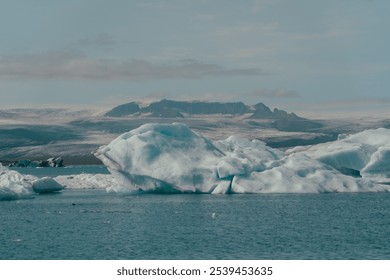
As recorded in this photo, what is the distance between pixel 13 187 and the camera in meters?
69.4

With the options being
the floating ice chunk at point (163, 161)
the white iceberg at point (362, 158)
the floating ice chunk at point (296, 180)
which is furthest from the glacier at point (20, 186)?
A: the white iceberg at point (362, 158)

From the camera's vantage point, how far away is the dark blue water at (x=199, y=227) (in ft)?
116

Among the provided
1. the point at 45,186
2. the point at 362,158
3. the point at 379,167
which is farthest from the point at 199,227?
the point at 45,186

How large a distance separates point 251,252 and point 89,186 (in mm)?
55814

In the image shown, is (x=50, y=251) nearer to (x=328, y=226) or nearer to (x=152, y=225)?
(x=152, y=225)

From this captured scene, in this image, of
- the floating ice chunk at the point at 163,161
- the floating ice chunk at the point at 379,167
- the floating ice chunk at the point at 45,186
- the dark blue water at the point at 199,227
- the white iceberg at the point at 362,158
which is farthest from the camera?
the floating ice chunk at the point at 45,186

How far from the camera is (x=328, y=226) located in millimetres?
45438

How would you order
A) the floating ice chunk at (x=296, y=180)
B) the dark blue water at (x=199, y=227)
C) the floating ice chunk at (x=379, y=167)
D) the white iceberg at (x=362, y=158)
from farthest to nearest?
the white iceberg at (x=362, y=158)
the floating ice chunk at (x=379, y=167)
the floating ice chunk at (x=296, y=180)
the dark blue water at (x=199, y=227)

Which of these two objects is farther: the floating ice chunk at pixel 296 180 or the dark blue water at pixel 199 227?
→ the floating ice chunk at pixel 296 180

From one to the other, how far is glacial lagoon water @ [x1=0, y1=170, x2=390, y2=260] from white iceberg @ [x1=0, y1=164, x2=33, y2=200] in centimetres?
80

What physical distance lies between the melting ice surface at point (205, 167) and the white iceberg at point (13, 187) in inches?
340

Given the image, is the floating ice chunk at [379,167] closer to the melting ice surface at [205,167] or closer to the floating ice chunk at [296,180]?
the melting ice surface at [205,167]

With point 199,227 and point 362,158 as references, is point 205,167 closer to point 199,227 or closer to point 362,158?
point 362,158

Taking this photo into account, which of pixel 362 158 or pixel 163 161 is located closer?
pixel 163 161
